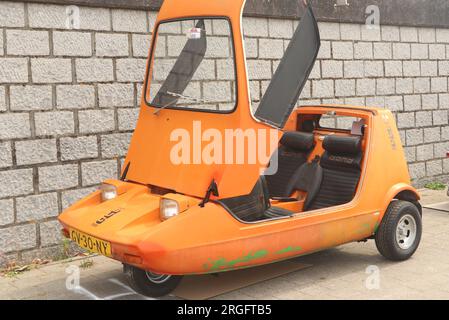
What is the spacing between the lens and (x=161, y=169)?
5.39 metres

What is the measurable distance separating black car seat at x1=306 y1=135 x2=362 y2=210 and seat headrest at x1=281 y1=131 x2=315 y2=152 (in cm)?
27

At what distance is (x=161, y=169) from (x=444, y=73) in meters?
7.26

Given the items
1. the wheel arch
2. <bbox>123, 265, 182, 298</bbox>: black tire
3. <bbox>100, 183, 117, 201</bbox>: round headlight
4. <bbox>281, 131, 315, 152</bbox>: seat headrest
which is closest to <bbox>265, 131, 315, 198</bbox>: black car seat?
<bbox>281, 131, 315, 152</bbox>: seat headrest

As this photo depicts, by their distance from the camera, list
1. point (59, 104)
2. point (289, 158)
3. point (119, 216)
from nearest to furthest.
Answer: point (119, 216), point (59, 104), point (289, 158)

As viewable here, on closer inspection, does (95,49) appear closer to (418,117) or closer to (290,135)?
(290,135)

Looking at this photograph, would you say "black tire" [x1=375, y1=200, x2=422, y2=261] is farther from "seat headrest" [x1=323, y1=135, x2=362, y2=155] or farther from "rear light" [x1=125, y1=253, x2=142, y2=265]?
"rear light" [x1=125, y1=253, x2=142, y2=265]

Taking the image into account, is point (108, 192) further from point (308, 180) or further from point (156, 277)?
point (308, 180)

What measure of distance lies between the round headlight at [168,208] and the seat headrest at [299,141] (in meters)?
2.30

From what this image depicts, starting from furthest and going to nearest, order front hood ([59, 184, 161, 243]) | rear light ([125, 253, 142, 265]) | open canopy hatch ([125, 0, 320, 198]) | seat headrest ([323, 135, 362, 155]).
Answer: seat headrest ([323, 135, 362, 155])
open canopy hatch ([125, 0, 320, 198])
front hood ([59, 184, 161, 243])
rear light ([125, 253, 142, 265])

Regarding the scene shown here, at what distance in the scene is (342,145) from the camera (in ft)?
20.4

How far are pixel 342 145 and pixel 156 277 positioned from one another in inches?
91.7

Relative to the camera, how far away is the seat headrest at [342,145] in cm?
614

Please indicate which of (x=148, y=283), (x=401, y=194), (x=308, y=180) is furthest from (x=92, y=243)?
(x=401, y=194)

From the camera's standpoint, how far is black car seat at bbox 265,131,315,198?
6676 millimetres
